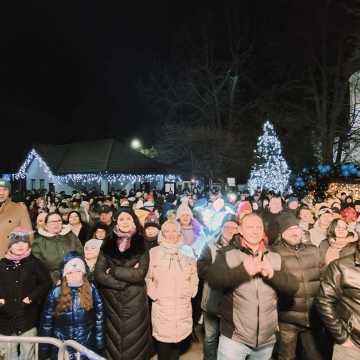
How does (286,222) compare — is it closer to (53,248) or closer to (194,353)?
(194,353)

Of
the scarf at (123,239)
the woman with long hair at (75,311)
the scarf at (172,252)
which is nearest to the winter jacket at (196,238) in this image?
the scarf at (172,252)

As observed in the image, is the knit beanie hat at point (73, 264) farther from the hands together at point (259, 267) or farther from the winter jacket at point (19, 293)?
the hands together at point (259, 267)

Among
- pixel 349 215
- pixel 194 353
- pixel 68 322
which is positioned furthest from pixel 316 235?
pixel 68 322

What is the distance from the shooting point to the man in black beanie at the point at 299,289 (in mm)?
5090

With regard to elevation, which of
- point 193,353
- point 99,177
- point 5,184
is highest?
point 99,177

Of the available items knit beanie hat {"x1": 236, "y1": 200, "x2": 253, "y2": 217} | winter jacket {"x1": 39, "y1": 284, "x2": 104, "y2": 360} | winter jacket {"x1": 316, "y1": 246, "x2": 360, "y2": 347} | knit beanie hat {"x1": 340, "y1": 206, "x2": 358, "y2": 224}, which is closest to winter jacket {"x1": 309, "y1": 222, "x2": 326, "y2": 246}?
knit beanie hat {"x1": 236, "y1": 200, "x2": 253, "y2": 217}

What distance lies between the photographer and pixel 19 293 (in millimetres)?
4883

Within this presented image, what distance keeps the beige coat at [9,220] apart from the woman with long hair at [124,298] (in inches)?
61.6

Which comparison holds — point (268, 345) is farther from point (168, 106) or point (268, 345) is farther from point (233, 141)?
point (168, 106)

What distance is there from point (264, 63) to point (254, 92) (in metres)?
2.25

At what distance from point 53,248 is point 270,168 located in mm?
20872

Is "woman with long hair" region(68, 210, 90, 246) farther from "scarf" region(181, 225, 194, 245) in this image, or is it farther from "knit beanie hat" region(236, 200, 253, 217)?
"knit beanie hat" region(236, 200, 253, 217)

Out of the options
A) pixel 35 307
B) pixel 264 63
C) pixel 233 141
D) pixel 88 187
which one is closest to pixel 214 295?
pixel 35 307

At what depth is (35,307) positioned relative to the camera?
5051 mm
